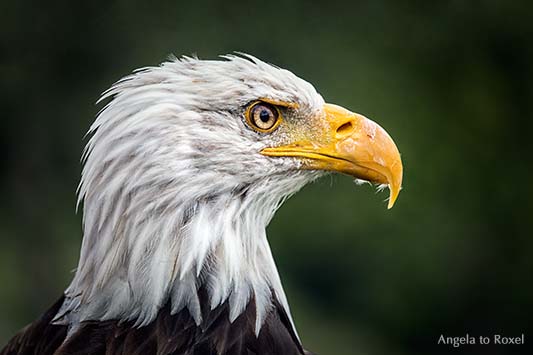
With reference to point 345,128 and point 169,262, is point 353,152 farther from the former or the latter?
A: point 169,262

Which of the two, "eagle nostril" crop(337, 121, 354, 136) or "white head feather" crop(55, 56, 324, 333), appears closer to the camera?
"white head feather" crop(55, 56, 324, 333)

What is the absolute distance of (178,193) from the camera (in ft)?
8.14

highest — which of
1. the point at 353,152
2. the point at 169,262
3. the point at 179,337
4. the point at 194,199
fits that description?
the point at 353,152

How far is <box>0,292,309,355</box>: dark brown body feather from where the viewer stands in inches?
97.4

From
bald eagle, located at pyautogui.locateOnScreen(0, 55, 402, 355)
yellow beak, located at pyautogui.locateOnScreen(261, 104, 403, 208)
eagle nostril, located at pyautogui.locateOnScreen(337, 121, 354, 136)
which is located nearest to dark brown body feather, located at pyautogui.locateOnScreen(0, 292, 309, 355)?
bald eagle, located at pyautogui.locateOnScreen(0, 55, 402, 355)

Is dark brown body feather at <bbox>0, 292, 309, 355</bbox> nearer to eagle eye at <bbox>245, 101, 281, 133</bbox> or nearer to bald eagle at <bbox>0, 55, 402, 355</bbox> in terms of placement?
bald eagle at <bbox>0, 55, 402, 355</bbox>

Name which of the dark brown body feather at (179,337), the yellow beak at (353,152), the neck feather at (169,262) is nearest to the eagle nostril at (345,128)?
the yellow beak at (353,152)

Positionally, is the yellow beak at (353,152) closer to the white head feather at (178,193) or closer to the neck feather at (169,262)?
the white head feather at (178,193)

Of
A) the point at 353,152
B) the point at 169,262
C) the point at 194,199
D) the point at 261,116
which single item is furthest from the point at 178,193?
the point at 353,152

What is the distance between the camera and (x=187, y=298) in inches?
99.3

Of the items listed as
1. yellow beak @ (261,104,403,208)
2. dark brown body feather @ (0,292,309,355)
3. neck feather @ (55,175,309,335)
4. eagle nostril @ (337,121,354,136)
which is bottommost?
dark brown body feather @ (0,292,309,355)

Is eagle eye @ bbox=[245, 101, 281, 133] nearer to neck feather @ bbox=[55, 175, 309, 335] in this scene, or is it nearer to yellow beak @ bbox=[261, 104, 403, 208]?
yellow beak @ bbox=[261, 104, 403, 208]

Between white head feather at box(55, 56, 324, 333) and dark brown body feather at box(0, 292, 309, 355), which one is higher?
white head feather at box(55, 56, 324, 333)

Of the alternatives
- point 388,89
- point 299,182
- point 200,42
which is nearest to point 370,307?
point 388,89
